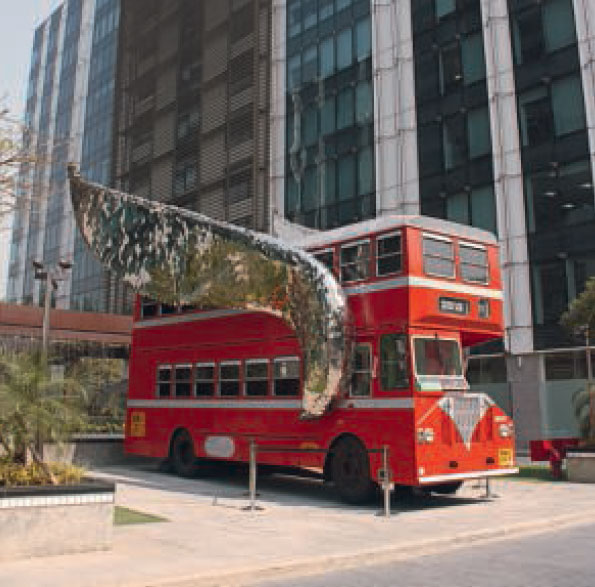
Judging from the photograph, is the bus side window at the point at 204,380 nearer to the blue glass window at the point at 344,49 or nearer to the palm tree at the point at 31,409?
the palm tree at the point at 31,409

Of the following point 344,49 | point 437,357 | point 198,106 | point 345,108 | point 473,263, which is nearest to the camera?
point 437,357

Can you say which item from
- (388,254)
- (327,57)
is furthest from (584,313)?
(327,57)

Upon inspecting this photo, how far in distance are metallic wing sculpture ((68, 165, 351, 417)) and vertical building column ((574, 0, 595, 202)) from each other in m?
→ 17.0

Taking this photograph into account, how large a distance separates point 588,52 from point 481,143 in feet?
17.9

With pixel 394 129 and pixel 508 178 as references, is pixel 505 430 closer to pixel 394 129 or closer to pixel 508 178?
pixel 508 178

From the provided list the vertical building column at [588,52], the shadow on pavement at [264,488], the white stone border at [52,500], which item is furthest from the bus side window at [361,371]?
the vertical building column at [588,52]

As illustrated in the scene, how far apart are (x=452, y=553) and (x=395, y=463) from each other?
11.4ft

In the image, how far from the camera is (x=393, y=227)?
13.7 metres

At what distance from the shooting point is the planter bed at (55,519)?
823cm

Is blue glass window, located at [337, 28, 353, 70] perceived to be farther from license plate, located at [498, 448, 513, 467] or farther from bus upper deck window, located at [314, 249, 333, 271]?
license plate, located at [498, 448, 513, 467]

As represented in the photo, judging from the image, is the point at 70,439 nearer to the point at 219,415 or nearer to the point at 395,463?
the point at 395,463

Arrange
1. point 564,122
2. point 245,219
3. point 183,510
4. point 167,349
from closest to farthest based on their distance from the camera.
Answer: point 183,510
point 167,349
point 564,122
point 245,219

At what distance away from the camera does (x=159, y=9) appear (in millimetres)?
52594

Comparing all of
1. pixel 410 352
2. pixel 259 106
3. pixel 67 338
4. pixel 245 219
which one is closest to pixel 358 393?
pixel 410 352
